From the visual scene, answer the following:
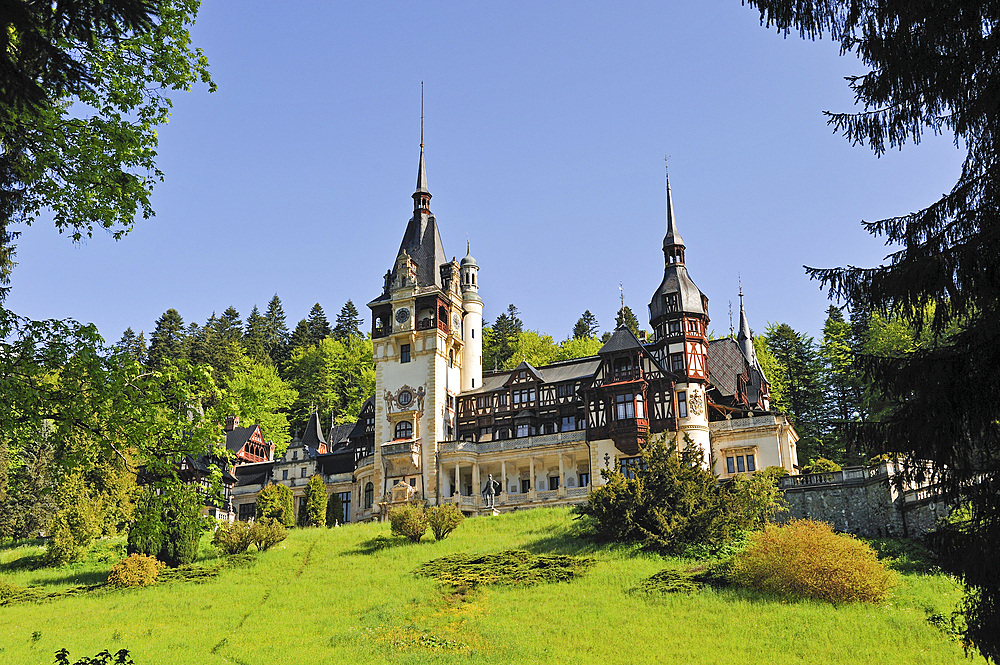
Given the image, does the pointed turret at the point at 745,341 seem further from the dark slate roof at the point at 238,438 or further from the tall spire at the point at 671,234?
the dark slate roof at the point at 238,438

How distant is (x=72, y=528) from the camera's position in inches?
1829

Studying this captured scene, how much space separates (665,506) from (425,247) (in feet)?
125

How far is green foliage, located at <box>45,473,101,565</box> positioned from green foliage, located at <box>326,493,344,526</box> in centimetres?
1859

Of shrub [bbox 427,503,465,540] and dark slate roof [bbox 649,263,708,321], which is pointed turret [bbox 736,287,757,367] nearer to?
dark slate roof [bbox 649,263,708,321]

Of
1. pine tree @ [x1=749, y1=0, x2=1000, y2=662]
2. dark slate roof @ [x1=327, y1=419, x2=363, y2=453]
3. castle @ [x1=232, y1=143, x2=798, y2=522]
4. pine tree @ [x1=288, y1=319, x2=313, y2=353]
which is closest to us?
pine tree @ [x1=749, y1=0, x2=1000, y2=662]

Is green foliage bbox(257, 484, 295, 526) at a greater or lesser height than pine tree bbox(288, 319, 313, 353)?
lesser

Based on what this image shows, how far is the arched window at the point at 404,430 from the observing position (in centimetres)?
6524

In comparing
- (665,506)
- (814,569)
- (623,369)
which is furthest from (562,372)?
(814,569)

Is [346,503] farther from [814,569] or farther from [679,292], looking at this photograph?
[814,569]

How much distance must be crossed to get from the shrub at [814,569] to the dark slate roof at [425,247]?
41.3m

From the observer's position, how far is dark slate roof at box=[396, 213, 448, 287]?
7094 centimetres

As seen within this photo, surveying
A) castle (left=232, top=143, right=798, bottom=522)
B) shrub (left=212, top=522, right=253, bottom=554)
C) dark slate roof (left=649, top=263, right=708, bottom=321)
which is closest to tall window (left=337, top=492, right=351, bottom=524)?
castle (left=232, top=143, right=798, bottom=522)

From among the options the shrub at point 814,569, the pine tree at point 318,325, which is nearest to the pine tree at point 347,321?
the pine tree at point 318,325

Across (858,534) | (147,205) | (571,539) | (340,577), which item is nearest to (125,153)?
(147,205)
